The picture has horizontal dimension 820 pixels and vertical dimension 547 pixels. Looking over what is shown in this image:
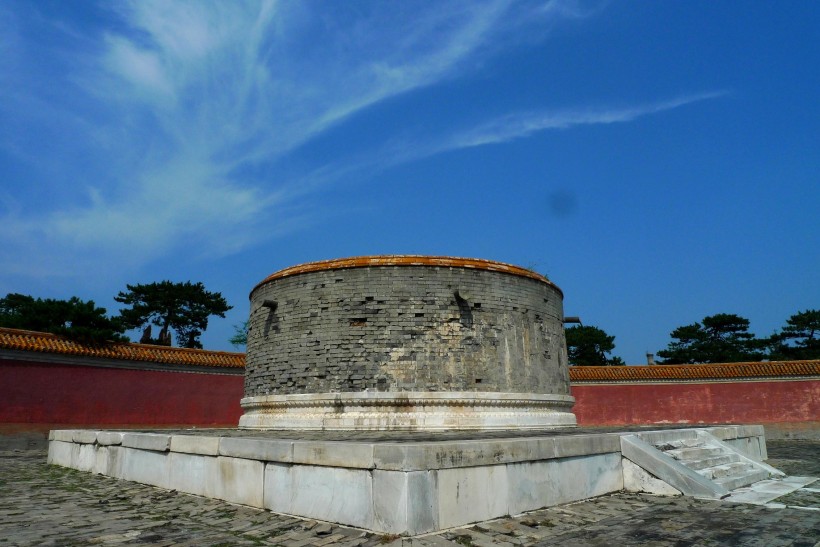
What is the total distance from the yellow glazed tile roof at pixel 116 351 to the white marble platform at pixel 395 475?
1104cm

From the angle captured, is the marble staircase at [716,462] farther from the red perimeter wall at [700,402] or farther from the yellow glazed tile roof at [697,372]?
the red perimeter wall at [700,402]

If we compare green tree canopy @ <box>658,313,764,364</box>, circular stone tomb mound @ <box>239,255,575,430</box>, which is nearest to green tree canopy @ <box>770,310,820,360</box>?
green tree canopy @ <box>658,313,764,364</box>

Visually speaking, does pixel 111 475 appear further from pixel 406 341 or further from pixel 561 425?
pixel 561 425

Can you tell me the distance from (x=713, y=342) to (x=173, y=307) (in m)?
40.0

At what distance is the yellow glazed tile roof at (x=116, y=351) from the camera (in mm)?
16469

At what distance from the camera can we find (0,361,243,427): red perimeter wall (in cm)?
1614

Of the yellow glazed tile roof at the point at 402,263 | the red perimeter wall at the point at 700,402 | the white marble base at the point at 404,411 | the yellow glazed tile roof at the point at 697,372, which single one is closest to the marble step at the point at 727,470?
the white marble base at the point at 404,411

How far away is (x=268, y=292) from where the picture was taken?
48.4 ft

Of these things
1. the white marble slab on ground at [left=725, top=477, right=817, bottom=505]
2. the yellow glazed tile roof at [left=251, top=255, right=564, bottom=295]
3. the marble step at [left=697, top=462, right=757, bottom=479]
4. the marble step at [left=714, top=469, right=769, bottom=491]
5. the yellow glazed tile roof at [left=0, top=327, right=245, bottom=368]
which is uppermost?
the yellow glazed tile roof at [left=251, top=255, right=564, bottom=295]

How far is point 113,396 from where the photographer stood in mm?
18125

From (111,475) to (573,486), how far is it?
7.72 meters

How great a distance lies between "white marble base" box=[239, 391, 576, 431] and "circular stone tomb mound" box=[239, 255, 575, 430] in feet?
0.07

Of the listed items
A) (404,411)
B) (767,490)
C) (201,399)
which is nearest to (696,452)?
(767,490)

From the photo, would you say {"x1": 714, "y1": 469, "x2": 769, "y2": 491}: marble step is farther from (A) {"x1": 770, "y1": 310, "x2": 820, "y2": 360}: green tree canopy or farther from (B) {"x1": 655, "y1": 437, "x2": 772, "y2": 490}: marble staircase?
(A) {"x1": 770, "y1": 310, "x2": 820, "y2": 360}: green tree canopy
